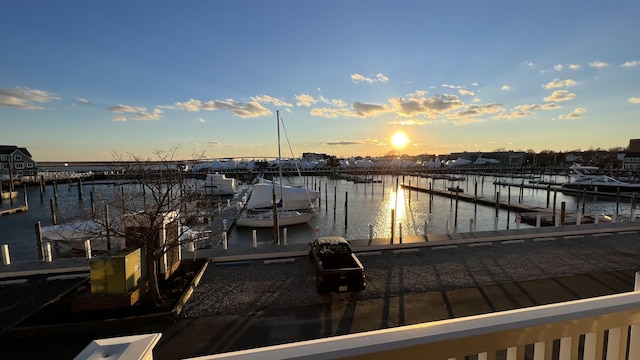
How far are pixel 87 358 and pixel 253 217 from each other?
2974 centimetres

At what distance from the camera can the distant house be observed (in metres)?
78.4

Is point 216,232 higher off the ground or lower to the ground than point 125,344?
lower

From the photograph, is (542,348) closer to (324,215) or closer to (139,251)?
(139,251)

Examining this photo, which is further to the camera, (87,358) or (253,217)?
(253,217)

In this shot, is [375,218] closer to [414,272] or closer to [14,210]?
[414,272]

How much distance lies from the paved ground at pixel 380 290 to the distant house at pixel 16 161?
3759 inches

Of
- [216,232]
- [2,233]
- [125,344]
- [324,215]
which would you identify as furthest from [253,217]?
[125,344]

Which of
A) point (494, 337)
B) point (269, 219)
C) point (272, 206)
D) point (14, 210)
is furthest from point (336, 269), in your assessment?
point (14, 210)

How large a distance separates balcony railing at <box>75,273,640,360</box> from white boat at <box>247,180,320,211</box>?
31.2m

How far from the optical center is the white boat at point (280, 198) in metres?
33.7

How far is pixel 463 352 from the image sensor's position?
56.6 inches

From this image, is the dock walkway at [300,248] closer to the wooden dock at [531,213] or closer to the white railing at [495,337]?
the wooden dock at [531,213]

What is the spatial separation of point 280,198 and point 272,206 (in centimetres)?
132

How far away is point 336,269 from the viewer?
29.9 ft
